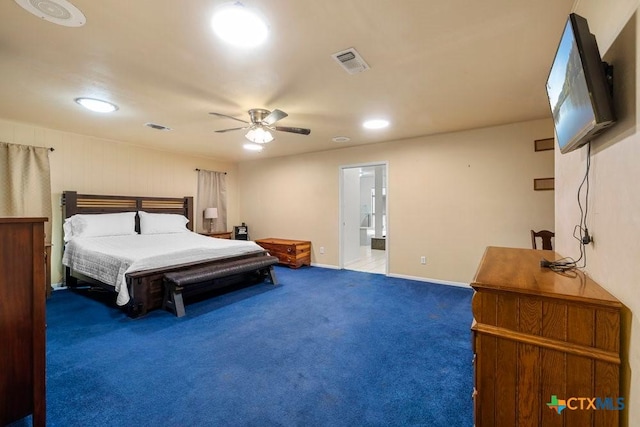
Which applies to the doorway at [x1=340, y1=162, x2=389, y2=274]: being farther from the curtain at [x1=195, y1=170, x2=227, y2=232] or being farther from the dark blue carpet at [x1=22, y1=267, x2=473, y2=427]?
the curtain at [x1=195, y1=170, x2=227, y2=232]

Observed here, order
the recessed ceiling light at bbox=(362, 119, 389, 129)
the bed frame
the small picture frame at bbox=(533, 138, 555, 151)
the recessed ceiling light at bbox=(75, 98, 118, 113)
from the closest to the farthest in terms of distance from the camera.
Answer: the recessed ceiling light at bbox=(75, 98, 118, 113) → the bed frame → the small picture frame at bbox=(533, 138, 555, 151) → the recessed ceiling light at bbox=(362, 119, 389, 129)

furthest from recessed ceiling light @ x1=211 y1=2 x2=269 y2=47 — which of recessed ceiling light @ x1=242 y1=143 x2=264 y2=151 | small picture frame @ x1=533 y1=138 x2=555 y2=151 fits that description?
small picture frame @ x1=533 y1=138 x2=555 y2=151

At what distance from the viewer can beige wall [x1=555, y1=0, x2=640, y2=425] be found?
2.75ft

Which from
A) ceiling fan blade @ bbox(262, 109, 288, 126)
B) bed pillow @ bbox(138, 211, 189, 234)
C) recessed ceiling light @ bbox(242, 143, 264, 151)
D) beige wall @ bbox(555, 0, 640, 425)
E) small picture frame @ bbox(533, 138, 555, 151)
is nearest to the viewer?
beige wall @ bbox(555, 0, 640, 425)

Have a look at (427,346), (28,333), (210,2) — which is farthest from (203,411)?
(210,2)

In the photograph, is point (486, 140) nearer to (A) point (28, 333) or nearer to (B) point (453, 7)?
(B) point (453, 7)

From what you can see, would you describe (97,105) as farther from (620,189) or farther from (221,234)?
(620,189)

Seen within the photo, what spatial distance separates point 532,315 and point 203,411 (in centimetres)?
177

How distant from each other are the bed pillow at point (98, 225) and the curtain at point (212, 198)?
1.46 metres

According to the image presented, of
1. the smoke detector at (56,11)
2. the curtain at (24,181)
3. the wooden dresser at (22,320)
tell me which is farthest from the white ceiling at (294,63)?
the wooden dresser at (22,320)

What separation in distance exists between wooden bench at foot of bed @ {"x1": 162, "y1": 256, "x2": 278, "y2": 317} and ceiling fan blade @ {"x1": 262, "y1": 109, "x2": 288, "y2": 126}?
6.28 ft

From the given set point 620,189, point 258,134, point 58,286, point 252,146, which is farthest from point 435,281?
point 58,286

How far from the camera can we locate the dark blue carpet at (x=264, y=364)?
61.7 inches

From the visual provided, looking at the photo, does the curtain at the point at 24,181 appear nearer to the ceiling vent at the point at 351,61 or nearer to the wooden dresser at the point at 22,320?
the wooden dresser at the point at 22,320
